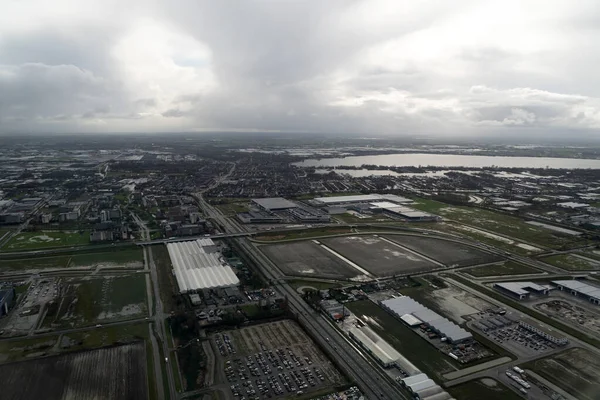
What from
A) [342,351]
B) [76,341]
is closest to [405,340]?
[342,351]

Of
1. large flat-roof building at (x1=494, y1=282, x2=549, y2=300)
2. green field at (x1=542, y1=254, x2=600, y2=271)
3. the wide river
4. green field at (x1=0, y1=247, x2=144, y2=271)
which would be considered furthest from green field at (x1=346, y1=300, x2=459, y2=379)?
the wide river

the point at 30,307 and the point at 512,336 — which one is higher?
the point at 512,336

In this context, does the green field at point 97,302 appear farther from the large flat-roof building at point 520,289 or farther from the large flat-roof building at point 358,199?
the large flat-roof building at point 358,199

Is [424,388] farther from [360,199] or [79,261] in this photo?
[360,199]

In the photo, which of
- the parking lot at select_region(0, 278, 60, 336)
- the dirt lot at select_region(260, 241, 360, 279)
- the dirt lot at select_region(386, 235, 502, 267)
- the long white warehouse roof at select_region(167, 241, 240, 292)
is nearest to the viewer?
the parking lot at select_region(0, 278, 60, 336)

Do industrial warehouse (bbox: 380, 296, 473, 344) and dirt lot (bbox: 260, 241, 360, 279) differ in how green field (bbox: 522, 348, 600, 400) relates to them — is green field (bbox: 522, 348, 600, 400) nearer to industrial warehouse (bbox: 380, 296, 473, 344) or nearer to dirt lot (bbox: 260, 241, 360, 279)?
industrial warehouse (bbox: 380, 296, 473, 344)
